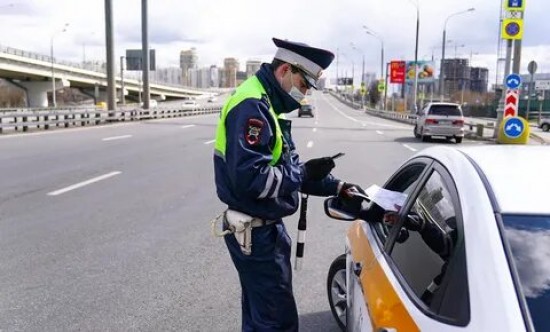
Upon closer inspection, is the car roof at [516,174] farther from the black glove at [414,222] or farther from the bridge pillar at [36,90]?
the bridge pillar at [36,90]

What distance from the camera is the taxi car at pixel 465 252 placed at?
1.77 meters

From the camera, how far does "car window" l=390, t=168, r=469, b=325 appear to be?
1911 millimetres

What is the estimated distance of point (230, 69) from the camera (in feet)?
547

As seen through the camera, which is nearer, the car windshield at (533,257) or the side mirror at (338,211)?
the car windshield at (533,257)

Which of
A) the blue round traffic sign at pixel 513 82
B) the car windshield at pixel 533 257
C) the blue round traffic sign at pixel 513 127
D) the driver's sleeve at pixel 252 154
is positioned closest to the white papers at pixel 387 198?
the driver's sleeve at pixel 252 154

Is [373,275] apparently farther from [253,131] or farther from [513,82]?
[513,82]

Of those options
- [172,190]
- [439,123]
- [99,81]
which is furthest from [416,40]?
[99,81]

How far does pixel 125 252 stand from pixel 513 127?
590 inches

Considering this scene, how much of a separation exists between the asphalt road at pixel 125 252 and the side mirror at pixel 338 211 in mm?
1192

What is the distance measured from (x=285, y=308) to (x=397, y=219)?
0.73m

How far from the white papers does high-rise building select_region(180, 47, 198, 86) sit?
172m

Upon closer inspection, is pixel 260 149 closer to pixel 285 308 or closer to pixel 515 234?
pixel 285 308

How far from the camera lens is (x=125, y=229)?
22.9 feet

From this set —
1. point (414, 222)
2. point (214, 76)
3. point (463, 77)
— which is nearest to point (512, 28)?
point (414, 222)
